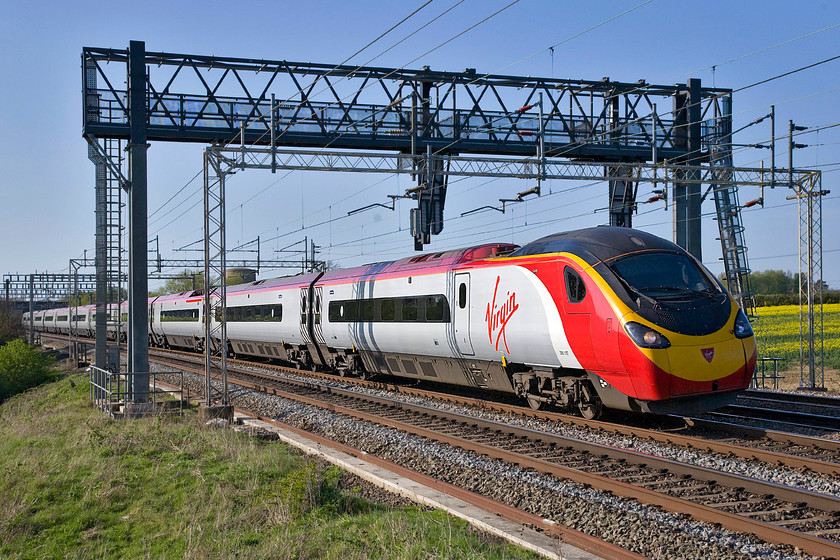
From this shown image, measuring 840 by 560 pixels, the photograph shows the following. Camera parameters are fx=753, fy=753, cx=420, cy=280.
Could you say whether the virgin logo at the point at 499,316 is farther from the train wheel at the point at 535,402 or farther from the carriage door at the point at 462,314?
the train wheel at the point at 535,402

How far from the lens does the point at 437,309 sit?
1650cm

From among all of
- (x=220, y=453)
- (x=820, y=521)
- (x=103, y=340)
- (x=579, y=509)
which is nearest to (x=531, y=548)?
(x=579, y=509)

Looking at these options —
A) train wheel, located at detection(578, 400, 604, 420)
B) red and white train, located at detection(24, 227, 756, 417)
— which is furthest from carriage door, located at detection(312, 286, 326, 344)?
train wheel, located at detection(578, 400, 604, 420)

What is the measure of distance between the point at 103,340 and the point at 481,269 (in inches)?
558

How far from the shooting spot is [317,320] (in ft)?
76.4

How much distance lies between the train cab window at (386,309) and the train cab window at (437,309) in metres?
1.82

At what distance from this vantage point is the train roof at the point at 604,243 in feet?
39.3

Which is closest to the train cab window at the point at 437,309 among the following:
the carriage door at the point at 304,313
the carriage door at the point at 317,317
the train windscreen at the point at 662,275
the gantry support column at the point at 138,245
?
the train windscreen at the point at 662,275

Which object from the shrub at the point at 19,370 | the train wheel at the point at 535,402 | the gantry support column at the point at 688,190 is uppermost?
the gantry support column at the point at 688,190

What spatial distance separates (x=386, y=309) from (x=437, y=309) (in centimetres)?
269

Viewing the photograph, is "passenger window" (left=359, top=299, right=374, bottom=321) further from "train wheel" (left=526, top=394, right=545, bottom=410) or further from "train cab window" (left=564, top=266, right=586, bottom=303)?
"train cab window" (left=564, top=266, right=586, bottom=303)

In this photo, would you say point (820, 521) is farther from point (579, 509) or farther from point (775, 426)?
point (775, 426)

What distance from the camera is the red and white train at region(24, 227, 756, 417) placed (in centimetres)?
1086

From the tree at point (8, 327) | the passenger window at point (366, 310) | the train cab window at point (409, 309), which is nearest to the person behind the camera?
the train cab window at point (409, 309)
